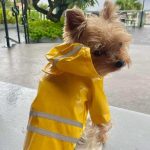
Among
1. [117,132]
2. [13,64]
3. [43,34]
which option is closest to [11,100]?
[117,132]

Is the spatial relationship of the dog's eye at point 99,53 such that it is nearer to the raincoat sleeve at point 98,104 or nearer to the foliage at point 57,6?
the raincoat sleeve at point 98,104

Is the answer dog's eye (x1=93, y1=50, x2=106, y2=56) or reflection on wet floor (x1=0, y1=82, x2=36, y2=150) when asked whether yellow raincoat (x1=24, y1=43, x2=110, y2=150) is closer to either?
dog's eye (x1=93, y1=50, x2=106, y2=56)

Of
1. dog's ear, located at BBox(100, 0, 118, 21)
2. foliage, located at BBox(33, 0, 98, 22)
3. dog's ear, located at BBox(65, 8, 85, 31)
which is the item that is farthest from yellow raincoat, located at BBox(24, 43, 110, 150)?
foliage, located at BBox(33, 0, 98, 22)

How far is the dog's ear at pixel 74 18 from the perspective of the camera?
3.56ft

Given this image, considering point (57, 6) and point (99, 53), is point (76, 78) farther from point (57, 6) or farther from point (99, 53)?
point (57, 6)

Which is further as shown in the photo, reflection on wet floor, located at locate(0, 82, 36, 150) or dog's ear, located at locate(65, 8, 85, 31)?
reflection on wet floor, located at locate(0, 82, 36, 150)

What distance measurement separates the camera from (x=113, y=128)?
1.72 metres

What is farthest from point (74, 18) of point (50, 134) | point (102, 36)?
point (50, 134)

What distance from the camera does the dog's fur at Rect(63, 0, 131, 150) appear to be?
1078 mm

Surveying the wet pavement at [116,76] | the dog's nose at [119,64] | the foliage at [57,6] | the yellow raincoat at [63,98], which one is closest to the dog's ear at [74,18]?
the yellow raincoat at [63,98]

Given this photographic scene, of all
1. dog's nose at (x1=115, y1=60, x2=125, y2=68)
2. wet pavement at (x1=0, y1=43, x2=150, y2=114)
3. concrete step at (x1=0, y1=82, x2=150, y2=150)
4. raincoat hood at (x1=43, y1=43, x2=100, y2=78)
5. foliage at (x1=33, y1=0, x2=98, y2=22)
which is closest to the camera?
raincoat hood at (x1=43, y1=43, x2=100, y2=78)

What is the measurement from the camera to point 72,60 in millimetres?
993

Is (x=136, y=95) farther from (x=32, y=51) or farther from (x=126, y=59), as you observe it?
(x=32, y=51)

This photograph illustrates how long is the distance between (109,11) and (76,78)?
351mm
